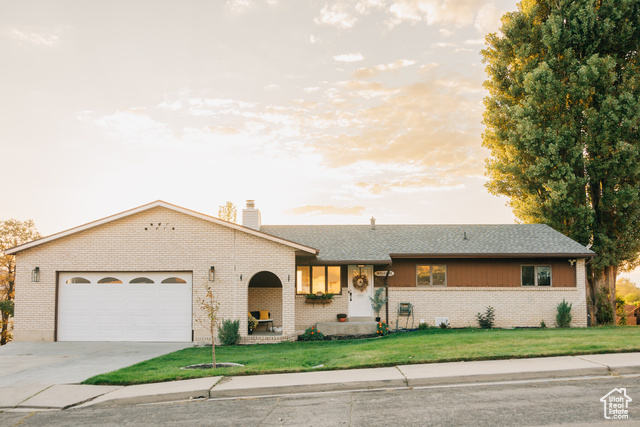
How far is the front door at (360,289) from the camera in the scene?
70.4 ft

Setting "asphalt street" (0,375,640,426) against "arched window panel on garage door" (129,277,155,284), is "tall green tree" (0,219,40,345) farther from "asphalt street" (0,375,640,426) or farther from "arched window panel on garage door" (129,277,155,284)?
"asphalt street" (0,375,640,426)

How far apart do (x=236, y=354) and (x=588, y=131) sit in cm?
2150

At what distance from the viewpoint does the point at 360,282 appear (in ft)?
70.7

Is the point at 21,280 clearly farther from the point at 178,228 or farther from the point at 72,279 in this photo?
the point at 178,228

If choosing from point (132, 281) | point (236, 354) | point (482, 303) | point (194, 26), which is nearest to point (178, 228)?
point (132, 281)

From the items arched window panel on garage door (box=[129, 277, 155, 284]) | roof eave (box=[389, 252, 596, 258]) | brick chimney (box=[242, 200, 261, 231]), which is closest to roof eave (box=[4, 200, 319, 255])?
arched window panel on garage door (box=[129, 277, 155, 284])

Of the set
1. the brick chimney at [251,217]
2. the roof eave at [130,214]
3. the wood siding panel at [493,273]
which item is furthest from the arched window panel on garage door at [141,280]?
the wood siding panel at [493,273]

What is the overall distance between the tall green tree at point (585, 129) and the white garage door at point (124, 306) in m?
19.0

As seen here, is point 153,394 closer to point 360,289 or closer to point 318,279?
point 318,279

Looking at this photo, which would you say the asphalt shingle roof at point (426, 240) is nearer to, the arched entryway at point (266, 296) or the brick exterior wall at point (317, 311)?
the brick exterior wall at point (317, 311)

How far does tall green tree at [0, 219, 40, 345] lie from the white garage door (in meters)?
16.7

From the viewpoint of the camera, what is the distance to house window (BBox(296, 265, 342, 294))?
70.9 feet

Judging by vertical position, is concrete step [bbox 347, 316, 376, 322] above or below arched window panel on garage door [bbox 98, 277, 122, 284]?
below

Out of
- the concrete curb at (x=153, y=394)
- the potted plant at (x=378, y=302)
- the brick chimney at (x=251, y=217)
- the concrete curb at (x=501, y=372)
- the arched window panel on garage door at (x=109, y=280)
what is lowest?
the concrete curb at (x=153, y=394)
